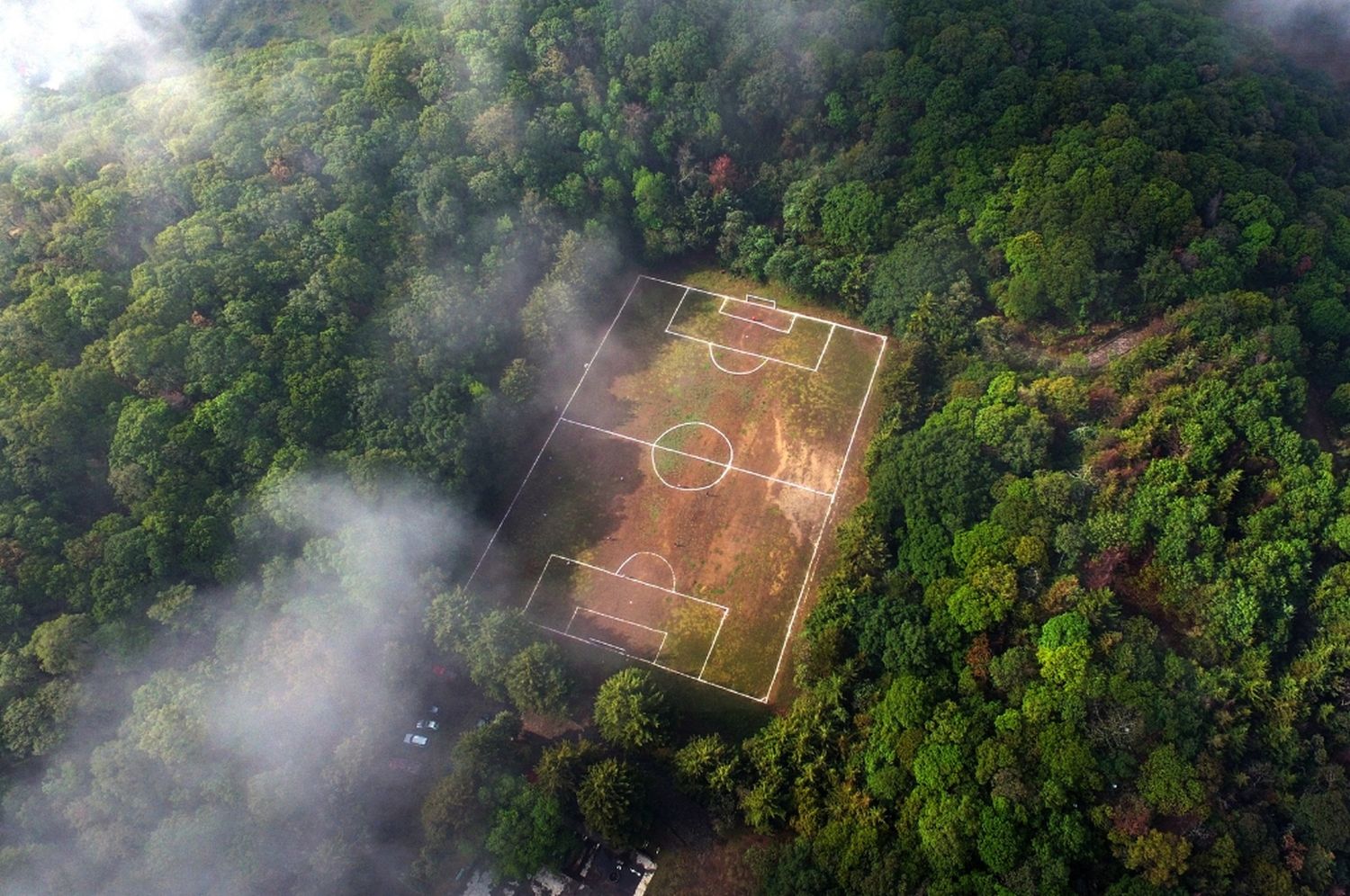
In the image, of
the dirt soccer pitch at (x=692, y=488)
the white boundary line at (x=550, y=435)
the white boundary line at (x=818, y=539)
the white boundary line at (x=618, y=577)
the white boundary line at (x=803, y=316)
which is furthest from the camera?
the white boundary line at (x=803, y=316)

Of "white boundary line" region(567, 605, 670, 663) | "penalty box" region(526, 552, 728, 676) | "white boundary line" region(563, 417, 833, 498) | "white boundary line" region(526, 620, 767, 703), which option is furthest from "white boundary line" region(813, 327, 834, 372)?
"white boundary line" region(526, 620, 767, 703)

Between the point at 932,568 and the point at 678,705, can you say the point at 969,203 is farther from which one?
the point at 678,705

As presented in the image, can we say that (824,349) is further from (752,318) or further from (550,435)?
(550,435)

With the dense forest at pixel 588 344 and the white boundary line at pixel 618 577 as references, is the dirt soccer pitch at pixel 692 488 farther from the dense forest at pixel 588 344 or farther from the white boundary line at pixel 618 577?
the dense forest at pixel 588 344

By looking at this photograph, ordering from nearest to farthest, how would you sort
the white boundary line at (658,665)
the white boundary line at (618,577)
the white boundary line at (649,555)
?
the white boundary line at (658,665)
the white boundary line at (618,577)
the white boundary line at (649,555)

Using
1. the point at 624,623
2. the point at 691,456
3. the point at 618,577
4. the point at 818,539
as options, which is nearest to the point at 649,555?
the point at 618,577

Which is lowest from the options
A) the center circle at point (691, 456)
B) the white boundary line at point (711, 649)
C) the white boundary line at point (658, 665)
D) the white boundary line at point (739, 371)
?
the white boundary line at point (658, 665)

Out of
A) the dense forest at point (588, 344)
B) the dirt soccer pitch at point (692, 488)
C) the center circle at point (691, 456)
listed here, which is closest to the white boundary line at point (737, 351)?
the dirt soccer pitch at point (692, 488)
